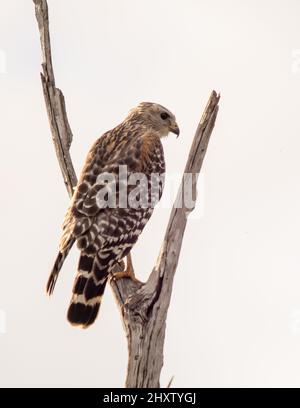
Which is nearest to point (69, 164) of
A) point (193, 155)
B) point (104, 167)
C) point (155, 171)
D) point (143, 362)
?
point (104, 167)

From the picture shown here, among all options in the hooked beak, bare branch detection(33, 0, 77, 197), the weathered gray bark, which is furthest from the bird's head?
the weathered gray bark

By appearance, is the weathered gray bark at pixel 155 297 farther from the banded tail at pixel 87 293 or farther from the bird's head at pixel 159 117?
the bird's head at pixel 159 117

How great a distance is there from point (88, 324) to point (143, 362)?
2.26ft

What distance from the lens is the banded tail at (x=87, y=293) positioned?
794 cm

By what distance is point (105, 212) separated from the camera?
8.79 metres

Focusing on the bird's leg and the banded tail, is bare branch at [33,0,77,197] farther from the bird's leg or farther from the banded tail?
the banded tail

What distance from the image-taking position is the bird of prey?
317 inches

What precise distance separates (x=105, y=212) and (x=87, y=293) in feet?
3.70

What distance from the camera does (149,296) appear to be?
310 inches

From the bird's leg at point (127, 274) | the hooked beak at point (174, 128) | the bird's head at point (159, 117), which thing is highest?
the bird's head at point (159, 117)

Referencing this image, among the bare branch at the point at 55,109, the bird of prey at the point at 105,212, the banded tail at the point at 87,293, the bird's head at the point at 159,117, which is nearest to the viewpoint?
the banded tail at the point at 87,293

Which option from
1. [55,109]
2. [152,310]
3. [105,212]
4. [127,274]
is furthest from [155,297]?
[55,109]

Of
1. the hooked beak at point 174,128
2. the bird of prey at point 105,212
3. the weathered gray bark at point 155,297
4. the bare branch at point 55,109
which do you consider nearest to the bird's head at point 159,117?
the hooked beak at point 174,128
